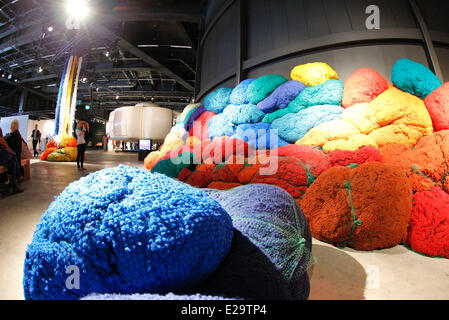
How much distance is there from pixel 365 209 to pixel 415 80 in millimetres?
1874

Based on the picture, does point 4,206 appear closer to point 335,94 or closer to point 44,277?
point 44,277

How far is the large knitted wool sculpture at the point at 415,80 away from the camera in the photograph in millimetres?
2223

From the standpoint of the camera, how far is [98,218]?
41 cm

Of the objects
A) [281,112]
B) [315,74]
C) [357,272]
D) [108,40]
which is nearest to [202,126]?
[281,112]

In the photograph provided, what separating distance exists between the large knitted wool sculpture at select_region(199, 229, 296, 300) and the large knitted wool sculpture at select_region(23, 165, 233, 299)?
2 cm

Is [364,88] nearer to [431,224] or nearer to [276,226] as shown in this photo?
[431,224]

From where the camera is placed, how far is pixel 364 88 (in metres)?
2.37

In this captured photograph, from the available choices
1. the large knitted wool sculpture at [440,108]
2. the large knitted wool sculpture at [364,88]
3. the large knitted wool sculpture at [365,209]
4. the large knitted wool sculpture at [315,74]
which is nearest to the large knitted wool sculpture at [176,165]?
the large knitted wool sculpture at [365,209]

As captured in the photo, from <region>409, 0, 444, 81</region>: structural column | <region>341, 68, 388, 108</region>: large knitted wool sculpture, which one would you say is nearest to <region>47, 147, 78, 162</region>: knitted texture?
<region>341, 68, 388, 108</region>: large knitted wool sculpture

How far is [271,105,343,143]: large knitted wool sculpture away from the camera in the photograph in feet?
7.85

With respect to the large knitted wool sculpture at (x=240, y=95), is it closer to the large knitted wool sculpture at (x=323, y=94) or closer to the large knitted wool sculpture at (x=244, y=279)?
the large knitted wool sculpture at (x=323, y=94)

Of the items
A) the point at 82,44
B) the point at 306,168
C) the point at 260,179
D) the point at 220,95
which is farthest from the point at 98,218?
the point at 82,44

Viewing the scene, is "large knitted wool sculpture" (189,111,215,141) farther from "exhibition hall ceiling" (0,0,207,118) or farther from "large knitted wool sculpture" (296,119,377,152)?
"exhibition hall ceiling" (0,0,207,118)

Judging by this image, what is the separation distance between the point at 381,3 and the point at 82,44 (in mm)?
10116
